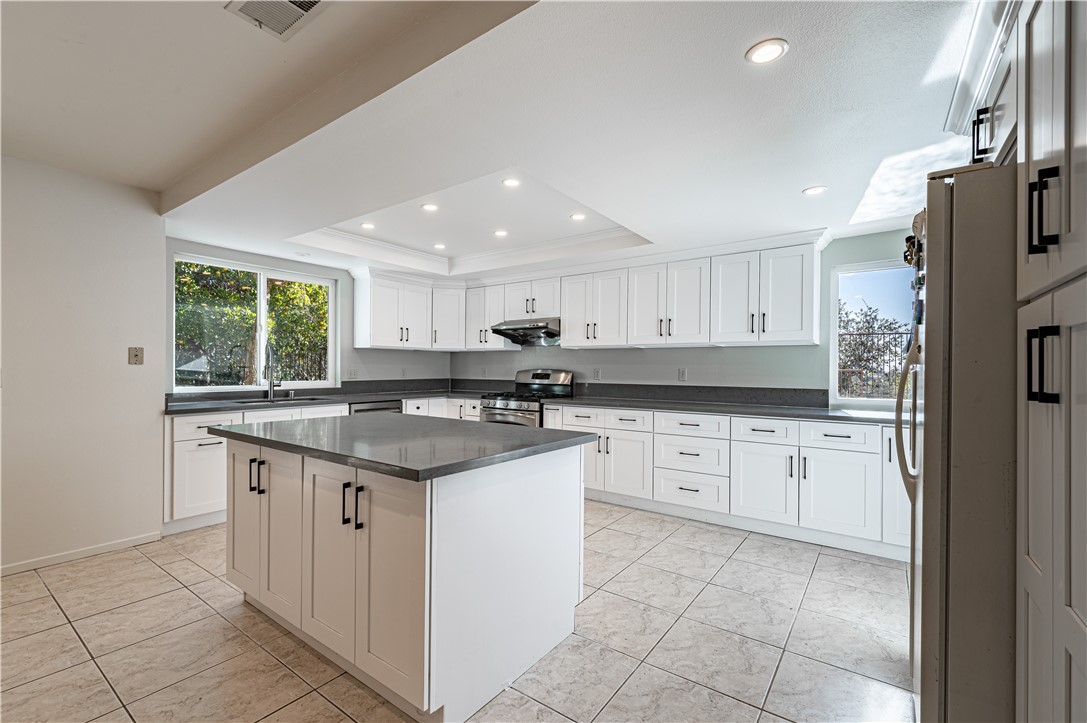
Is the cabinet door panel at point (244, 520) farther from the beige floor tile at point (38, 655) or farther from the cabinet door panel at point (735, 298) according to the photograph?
the cabinet door panel at point (735, 298)

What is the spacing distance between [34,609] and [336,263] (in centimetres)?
340

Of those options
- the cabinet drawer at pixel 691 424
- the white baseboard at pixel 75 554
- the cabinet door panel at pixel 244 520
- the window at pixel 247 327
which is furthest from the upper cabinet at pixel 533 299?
the white baseboard at pixel 75 554

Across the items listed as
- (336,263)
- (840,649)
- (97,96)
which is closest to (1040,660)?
(840,649)

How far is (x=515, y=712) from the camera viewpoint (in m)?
1.74

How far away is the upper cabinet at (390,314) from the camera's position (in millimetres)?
5254

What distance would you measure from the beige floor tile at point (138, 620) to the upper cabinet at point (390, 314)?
312cm

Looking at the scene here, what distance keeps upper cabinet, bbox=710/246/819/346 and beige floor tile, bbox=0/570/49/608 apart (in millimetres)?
4711

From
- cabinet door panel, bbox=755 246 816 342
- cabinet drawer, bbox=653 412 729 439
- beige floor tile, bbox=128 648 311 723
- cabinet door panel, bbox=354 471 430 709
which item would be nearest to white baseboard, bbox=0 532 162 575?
beige floor tile, bbox=128 648 311 723

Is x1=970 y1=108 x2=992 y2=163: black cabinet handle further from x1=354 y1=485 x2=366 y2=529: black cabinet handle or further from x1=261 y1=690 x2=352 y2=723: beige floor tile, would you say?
x1=261 y1=690 x2=352 y2=723: beige floor tile

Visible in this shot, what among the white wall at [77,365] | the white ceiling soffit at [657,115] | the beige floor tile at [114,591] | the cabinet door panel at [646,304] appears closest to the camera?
the white ceiling soffit at [657,115]

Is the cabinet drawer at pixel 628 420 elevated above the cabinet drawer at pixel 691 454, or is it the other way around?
the cabinet drawer at pixel 628 420

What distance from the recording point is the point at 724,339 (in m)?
4.09

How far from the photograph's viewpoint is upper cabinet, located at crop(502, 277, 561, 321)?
5.17 meters

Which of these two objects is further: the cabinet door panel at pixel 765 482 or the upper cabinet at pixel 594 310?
the upper cabinet at pixel 594 310
